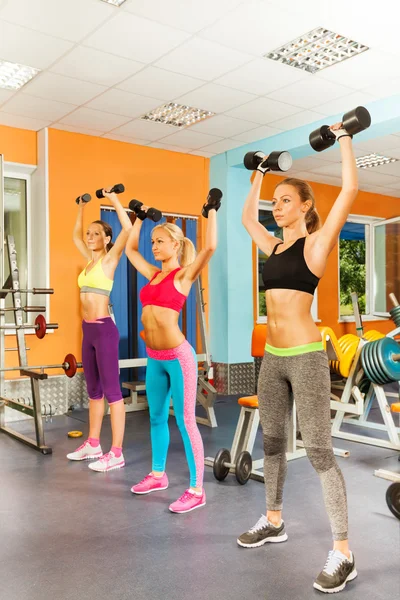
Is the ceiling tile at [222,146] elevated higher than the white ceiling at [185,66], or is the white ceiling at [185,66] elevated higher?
the white ceiling at [185,66]

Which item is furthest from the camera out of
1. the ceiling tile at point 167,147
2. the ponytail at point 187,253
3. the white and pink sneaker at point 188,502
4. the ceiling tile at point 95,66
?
the ceiling tile at point 167,147

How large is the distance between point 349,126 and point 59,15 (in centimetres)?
238

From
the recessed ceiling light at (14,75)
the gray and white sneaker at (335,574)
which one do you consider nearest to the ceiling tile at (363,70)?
the recessed ceiling light at (14,75)

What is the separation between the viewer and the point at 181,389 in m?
2.98

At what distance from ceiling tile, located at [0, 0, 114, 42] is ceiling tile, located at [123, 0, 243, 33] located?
20 cm

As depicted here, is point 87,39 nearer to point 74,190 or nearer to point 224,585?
point 74,190

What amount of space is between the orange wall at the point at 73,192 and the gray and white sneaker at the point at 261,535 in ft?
12.0

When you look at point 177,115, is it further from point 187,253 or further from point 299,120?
point 187,253

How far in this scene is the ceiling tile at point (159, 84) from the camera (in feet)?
15.0

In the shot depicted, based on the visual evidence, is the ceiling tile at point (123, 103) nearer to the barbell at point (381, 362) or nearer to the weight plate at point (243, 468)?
the barbell at point (381, 362)

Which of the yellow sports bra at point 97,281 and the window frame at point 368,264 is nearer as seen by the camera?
the yellow sports bra at point 97,281

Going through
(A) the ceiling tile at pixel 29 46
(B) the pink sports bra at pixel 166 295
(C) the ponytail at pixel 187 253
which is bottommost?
(B) the pink sports bra at pixel 166 295

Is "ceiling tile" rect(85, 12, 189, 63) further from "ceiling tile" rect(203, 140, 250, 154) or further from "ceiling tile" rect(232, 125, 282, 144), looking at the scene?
"ceiling tile" rect(203, 140, 250, 154)

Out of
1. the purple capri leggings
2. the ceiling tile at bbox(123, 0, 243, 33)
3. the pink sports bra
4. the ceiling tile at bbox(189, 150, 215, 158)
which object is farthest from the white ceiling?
the purple capri leggings
